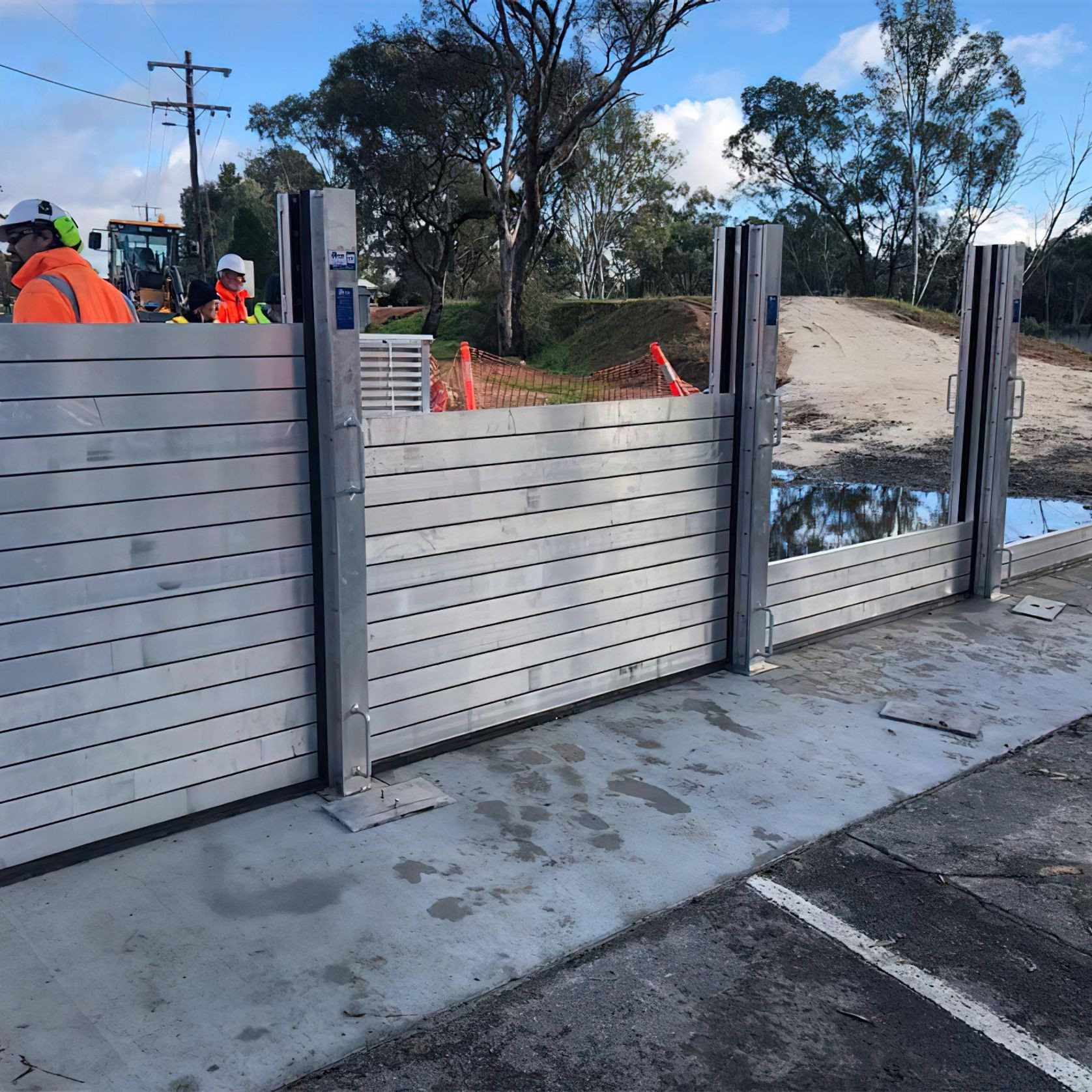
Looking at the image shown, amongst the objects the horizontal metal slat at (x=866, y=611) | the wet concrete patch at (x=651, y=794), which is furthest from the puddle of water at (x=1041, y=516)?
the wet concrete patch at (x=651, y=794)

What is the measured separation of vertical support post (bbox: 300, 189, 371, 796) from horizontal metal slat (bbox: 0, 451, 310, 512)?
16 cm

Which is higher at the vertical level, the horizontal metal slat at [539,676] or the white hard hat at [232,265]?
the white hard hat at [232,265]

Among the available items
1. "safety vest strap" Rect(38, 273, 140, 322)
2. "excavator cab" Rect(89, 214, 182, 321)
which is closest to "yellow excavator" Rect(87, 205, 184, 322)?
"excavator cab" Rect(89, 214, 182, 321)

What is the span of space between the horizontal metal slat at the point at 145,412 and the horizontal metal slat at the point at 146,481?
15 centimetres

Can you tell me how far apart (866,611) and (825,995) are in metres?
4.38

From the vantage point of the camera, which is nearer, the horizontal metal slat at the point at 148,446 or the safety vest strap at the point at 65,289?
the horizontal metal slat at the point at 148,446

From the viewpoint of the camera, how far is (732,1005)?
3.08 meters

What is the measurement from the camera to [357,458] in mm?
4289

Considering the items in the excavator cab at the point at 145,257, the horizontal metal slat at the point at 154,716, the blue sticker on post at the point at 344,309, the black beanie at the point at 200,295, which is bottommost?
the horizontal metal slat at the point at 154,716

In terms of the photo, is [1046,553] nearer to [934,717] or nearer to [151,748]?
[934,717]

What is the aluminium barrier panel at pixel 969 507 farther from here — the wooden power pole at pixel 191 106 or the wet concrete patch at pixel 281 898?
the wooden power pole at pixel 191 106

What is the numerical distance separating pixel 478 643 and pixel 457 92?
34.1m

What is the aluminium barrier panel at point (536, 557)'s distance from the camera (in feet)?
15.2

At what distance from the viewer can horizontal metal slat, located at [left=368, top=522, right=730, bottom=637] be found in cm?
467
